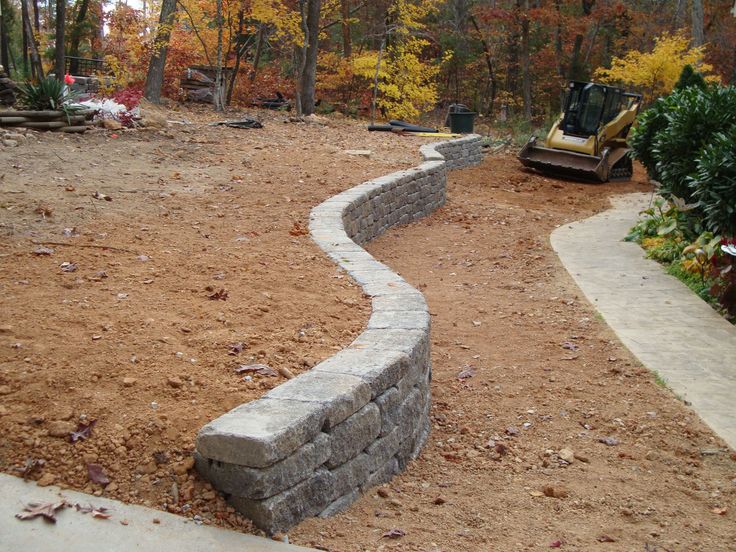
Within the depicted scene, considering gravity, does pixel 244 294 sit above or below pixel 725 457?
above

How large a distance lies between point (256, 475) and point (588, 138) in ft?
48.7

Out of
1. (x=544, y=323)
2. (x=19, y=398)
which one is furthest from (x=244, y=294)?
(x=544, y=323)

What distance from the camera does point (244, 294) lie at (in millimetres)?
5312

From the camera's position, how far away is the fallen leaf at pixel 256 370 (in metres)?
4.08

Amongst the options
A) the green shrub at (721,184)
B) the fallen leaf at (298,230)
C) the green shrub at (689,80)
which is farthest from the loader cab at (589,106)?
the fallen leaf at (298,230)

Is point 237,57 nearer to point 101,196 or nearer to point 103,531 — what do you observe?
point 101,196

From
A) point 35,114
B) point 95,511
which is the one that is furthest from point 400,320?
point 35,114

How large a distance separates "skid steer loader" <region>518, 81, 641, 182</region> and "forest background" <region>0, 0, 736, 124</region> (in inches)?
211

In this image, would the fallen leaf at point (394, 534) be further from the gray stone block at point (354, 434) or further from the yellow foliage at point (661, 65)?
the yellow foliage at point (661, 65)

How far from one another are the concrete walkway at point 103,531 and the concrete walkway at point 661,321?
3428 millimetres

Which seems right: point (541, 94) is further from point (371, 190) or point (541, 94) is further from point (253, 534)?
point (253, 534)

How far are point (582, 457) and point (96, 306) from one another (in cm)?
309

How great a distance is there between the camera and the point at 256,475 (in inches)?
121

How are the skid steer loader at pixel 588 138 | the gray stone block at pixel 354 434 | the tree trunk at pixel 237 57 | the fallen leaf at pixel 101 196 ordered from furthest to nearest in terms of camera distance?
the tree trunk at pixel 237 57 < the skid steer loader at pixel 588 138 < the fallen leaf at pixel 101 196 < the gray stone block at pixel 354 434
